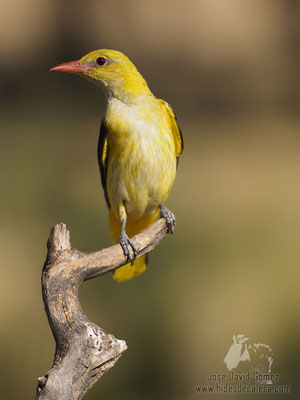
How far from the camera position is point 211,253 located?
6.90 m

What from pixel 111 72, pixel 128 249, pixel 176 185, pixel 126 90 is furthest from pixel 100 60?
pixel 176 185

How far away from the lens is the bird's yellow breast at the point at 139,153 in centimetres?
380

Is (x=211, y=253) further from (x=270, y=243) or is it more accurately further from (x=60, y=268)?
(x=60, y=268)

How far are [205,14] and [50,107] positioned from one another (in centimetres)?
287

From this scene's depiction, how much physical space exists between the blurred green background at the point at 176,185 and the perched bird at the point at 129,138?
1690mm

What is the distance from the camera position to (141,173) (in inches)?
152

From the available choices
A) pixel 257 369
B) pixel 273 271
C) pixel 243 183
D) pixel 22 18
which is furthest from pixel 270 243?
pixel 22 18

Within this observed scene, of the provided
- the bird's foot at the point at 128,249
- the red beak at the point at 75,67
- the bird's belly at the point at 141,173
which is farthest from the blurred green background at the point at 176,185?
the red beak at the point at 75,67

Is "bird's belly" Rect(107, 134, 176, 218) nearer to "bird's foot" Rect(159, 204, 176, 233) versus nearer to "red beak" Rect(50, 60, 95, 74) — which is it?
"bird's foot" Rect(159, 204, 176, 233)

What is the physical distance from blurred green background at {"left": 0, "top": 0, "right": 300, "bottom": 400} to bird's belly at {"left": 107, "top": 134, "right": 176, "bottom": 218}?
5.50ft

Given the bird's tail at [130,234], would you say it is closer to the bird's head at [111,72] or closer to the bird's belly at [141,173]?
the bird's belly at [141,173]

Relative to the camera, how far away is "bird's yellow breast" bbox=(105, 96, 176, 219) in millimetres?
3799

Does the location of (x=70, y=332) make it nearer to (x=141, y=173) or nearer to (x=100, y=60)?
(x=141, y=173)

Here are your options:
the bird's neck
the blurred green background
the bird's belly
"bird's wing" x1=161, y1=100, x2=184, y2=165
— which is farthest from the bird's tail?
the blurred green background
